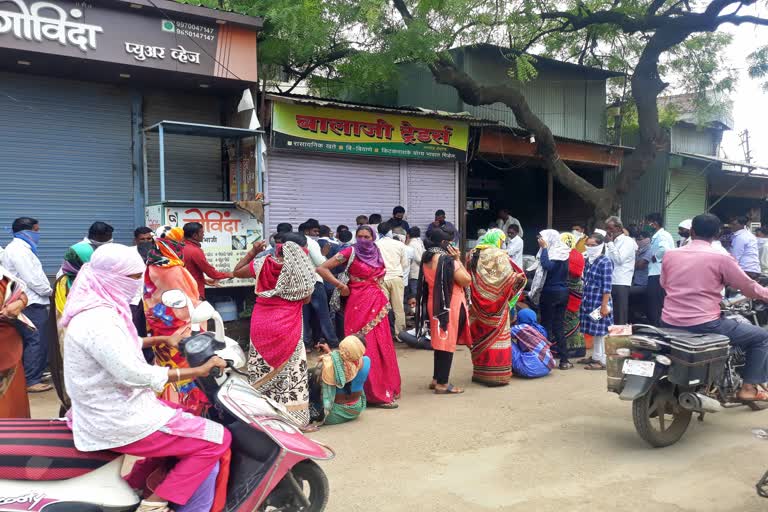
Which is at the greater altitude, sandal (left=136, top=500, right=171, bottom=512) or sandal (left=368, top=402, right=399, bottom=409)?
sandal (left=136, top=500, right=171, bottom=512)

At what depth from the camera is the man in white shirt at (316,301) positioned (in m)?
6.95

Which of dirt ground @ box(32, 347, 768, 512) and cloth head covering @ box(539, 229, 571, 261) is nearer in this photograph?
dirt ground @ box(32, 347, 768, 512)

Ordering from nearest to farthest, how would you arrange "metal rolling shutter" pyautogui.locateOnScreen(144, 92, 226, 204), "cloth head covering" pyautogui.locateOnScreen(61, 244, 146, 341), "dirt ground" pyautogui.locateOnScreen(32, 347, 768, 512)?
1. "cloth head covering" pyautogui.locateOnScreen(61, 244, 146, 341)
2. "dirt ground" pyautogui.locateOnScreen(32, 347, 768, 512)
3. "metal rolling shutter" pyautogui.locateOnScreen(144, 92, 226, 204)

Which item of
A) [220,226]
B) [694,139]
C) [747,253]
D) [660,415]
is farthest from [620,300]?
[694,139]

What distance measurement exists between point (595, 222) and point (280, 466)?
9685 mm

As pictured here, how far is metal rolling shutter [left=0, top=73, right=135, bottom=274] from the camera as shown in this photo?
24.4ft

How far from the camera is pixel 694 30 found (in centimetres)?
1012

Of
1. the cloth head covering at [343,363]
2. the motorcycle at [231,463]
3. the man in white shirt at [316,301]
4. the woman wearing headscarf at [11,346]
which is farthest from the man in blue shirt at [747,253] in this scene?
the woman wearing headscarf at [11,346]

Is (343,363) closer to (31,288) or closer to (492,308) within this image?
(492,308)

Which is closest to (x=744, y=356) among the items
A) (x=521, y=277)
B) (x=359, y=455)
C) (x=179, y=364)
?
(x=521, y=277)

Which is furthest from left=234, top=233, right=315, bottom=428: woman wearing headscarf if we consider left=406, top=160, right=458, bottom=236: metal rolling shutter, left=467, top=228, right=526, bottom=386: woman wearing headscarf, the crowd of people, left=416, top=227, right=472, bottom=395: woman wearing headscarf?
left=406, top=160, right=458, bottom=236: metal rolling shutter

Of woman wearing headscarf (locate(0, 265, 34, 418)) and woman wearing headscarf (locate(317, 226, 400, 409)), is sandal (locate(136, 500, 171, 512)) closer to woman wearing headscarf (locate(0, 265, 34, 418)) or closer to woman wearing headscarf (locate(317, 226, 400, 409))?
woman wearing headscarf (locate(0, 265, 34, 418))

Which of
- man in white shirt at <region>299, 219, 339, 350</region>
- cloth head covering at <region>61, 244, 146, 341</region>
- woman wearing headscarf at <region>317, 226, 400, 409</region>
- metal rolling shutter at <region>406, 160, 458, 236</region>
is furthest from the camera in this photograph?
metal rolling shutter at <region>406, 160, 458, 236</region>

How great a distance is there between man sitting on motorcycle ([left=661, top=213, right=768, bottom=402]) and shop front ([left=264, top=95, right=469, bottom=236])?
5460 mm
